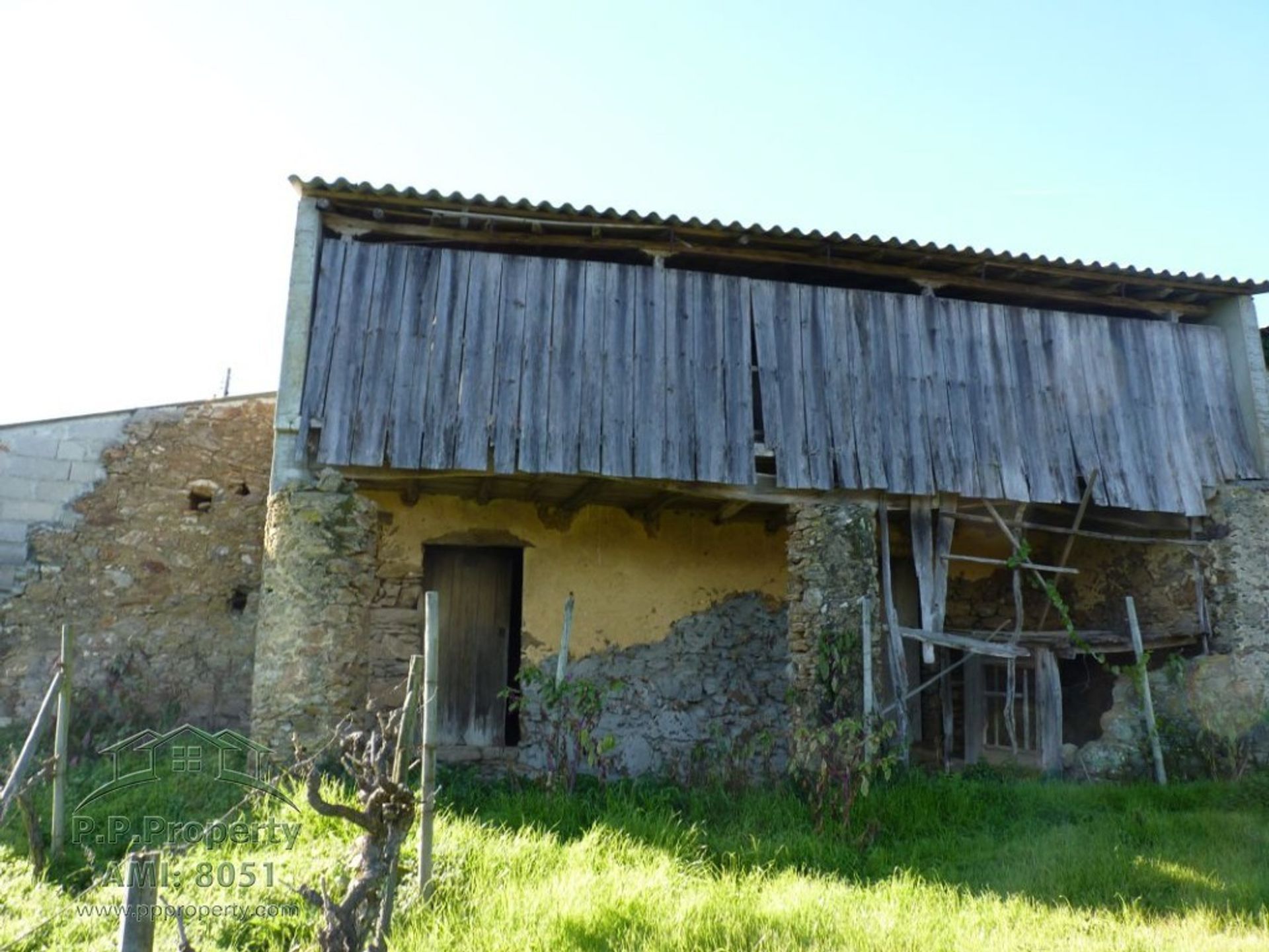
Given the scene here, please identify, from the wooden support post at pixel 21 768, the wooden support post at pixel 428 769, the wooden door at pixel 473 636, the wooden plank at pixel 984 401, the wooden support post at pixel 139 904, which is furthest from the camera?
the wooden door at pixel 473 636

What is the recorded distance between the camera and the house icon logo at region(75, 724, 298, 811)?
6341mm

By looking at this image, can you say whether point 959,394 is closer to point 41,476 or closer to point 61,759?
point 61,759

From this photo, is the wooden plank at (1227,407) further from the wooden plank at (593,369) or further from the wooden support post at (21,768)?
the wooden support post at (21,768)

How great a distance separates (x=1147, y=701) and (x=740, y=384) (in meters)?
4.39

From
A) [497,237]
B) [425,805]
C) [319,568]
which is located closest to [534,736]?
[319,568]

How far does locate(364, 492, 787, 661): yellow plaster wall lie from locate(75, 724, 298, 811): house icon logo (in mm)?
1956

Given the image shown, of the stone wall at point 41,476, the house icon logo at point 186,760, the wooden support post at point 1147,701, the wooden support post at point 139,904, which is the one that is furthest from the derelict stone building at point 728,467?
the wooden support post at point 139,904

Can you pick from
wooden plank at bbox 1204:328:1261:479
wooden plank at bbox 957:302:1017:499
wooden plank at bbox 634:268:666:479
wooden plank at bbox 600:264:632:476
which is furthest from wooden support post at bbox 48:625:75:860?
wooden plank at bbox 1204:328:1261:479

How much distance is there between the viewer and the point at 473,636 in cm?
879

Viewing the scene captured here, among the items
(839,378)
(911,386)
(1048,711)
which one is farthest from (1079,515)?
(839,378)

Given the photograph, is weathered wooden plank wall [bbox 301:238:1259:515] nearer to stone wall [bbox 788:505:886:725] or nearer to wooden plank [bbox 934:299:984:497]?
wooden plank [bbox 934:299:984:497]

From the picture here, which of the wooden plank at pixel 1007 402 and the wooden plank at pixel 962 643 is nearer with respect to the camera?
the wooden plank at pixel 962 643

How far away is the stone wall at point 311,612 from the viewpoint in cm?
666

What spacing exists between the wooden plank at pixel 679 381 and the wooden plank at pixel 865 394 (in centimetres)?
131
